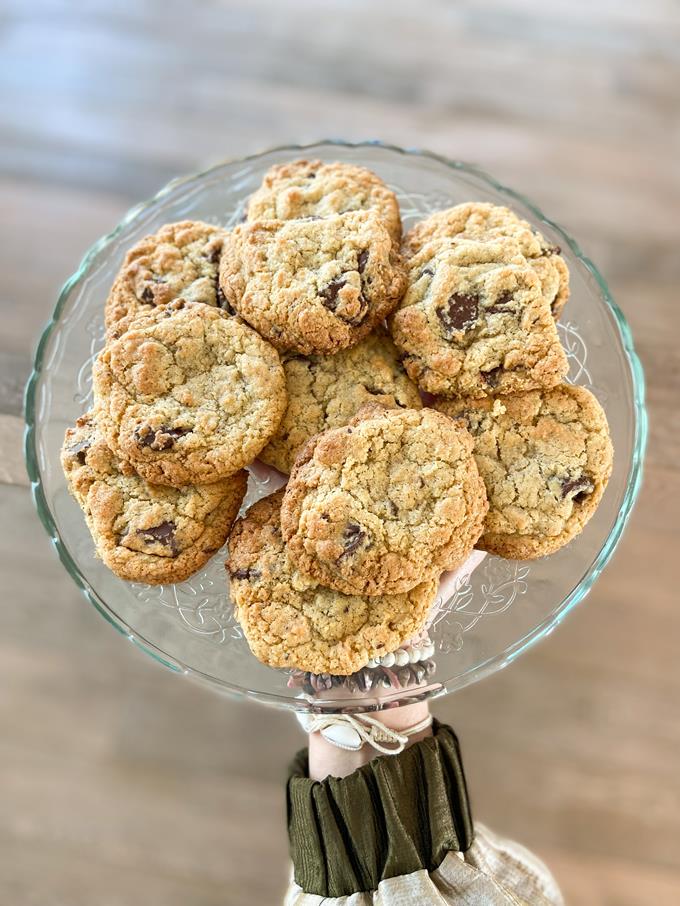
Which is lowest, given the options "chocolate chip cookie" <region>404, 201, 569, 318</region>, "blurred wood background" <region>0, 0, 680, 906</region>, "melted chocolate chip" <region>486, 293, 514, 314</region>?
"blurred wood background" <region>0, 0, 680, 906</region>

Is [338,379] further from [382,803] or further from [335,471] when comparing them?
[382,803]

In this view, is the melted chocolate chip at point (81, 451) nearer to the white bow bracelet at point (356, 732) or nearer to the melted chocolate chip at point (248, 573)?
the melted chocolate chip at point (248, 573)

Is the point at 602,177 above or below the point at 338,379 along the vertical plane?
above

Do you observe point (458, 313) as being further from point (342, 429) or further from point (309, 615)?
point (309, 615)

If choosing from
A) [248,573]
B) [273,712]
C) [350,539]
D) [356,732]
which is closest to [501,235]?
[350,539]

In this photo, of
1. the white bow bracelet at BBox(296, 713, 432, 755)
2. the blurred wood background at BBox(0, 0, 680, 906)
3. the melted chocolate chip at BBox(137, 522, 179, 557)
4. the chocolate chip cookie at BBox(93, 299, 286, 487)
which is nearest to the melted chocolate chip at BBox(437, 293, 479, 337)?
the chocolate chip cookie at BBox(93, 299, 286, 487)

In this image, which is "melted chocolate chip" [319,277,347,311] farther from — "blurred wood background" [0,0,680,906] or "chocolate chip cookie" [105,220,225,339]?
"blurred wood background" [0,0,680,906]

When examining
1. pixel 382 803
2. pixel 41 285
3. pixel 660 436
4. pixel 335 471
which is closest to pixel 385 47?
pixel 41 285
